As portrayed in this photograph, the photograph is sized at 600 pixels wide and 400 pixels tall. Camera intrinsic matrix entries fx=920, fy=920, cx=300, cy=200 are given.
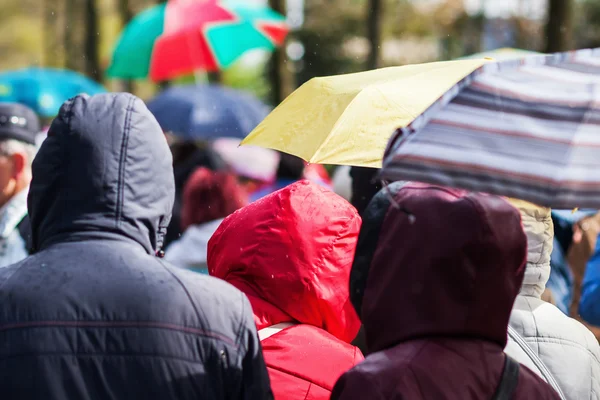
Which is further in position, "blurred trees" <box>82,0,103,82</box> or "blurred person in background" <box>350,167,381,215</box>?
"blurred trees" <box>82,0,103,82</box>

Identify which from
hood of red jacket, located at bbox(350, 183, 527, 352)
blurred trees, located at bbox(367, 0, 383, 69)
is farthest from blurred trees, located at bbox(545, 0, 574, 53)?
hood of red jacket, located at bbox(350, 183, 527, 352)

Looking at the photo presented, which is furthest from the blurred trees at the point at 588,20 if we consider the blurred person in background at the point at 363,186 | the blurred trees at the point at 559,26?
the blurred person in background at the point at 363,186

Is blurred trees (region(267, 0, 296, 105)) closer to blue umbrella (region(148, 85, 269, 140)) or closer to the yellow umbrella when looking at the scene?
blue umbrella (region(148, 85, 269, 140))

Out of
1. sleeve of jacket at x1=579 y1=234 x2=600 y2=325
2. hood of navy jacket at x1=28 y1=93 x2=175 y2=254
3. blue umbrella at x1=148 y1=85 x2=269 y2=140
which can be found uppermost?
hood of navy jacket at x1=28 y1=93 x2=175 y2=254

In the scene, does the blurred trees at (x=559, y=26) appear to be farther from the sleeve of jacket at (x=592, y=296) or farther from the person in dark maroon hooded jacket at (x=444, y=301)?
the person in dark maroon hooded jacket at (x=444, y=301)

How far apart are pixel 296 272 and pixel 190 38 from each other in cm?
807

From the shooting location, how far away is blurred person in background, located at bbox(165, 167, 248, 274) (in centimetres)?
605

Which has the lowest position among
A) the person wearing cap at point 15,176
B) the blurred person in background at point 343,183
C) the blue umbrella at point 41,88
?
the blue umbrella at point 41,88

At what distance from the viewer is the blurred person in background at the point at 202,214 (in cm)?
605

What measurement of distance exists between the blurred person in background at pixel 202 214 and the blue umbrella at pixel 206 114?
5.88m

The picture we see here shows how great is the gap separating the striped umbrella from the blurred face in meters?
3.47

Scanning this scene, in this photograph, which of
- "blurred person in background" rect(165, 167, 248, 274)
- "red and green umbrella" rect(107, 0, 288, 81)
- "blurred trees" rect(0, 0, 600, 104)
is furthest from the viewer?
"blurred trees" rect(0, 0, 600, 104)

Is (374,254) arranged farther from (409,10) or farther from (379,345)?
(409,10)

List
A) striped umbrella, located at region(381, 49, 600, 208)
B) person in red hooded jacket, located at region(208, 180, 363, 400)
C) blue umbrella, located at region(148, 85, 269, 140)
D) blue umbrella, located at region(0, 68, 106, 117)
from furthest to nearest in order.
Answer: blue umbrella, located at region(148, 85, 269, 140), blue umbrella, located at region(0, 68, 106, 117), person in red hooded jacket, located at region(208, 180, 363, 400), striped umbrella, located at region(381, 49, 600, 208)
